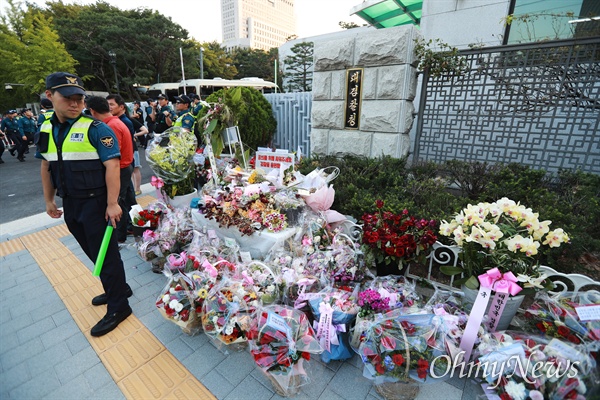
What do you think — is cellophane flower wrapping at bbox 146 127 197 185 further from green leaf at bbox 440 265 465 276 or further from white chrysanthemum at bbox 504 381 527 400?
white chrysanthemum at bbox 504 381 527 400

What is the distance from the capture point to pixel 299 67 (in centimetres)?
2936

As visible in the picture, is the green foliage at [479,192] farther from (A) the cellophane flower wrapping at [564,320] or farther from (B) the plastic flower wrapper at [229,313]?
(B) the plastic flower wrapper at [229,313]

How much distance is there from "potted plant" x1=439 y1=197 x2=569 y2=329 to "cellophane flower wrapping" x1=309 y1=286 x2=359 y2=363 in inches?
36.9

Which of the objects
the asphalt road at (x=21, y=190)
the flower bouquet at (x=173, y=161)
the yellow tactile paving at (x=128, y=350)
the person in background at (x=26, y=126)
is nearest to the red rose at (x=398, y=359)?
the yellow tactile paving at (x=128, y=350)

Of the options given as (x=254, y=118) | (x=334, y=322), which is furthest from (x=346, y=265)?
(x=254, y=118)

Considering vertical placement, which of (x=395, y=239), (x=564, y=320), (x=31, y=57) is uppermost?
(x=31, y=57)

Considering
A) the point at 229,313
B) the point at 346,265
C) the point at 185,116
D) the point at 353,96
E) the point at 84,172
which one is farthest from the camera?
the point at 185,116

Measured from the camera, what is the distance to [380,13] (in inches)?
294

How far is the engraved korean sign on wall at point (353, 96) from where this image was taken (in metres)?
4.82

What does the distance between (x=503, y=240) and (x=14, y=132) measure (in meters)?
16.0

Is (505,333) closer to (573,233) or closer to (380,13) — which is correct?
(573,233)

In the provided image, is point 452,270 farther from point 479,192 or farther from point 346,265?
point 479,192

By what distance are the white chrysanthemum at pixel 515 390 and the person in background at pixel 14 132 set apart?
15246 millimetres

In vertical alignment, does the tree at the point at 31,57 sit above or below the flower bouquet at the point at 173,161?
above
